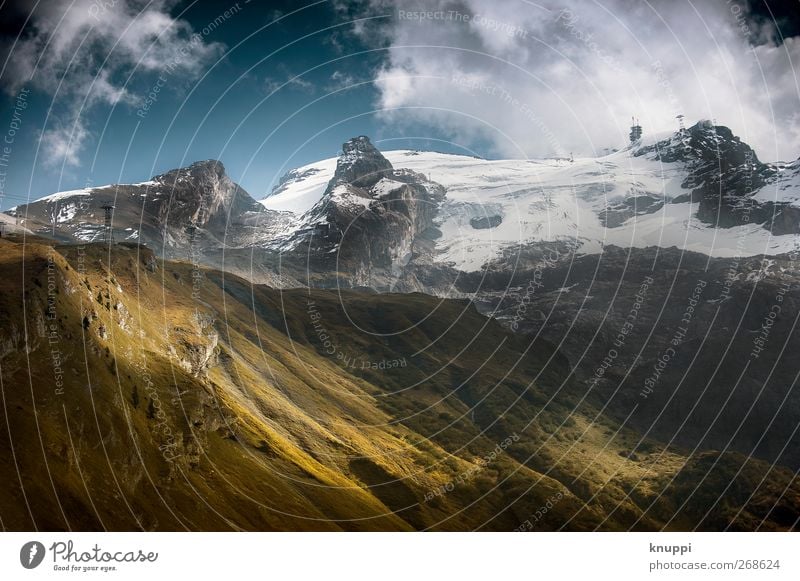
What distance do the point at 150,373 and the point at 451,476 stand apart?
91.4 metres

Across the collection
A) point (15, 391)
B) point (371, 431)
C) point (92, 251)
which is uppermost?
point (92, 251)

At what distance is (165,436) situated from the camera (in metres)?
110

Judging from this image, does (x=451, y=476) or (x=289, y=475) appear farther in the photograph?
(x=451, y=476)

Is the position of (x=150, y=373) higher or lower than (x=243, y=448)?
higher

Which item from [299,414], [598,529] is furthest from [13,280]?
[598,529]
